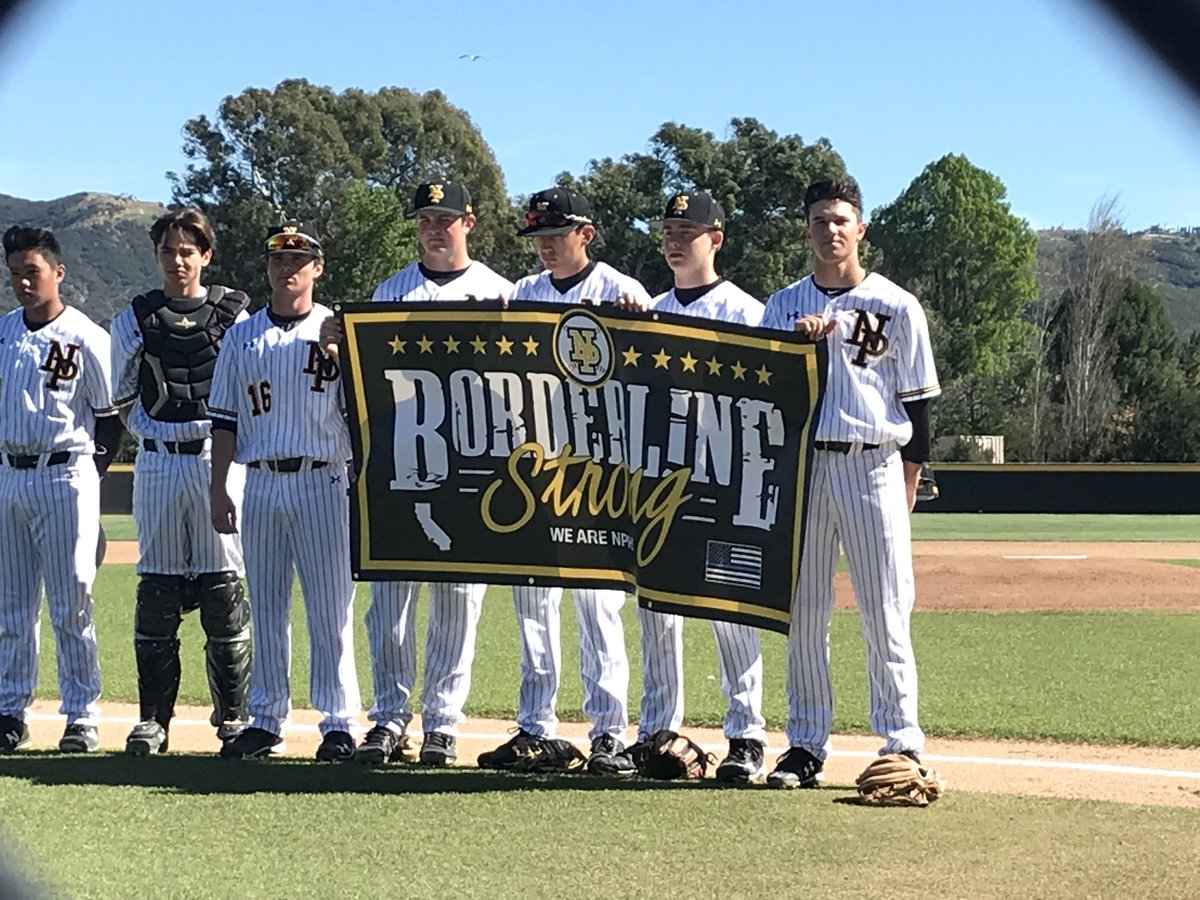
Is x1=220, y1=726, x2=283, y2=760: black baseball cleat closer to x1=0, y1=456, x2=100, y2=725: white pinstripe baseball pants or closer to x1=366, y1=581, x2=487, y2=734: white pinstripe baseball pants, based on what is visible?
x1=366, y1=581, x2=487, y2=734: white pinstripe baseball pants

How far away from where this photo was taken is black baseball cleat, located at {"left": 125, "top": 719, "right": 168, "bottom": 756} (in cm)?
564

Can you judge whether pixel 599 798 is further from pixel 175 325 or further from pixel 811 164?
pixel 811 164

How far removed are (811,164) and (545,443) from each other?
1783 inches

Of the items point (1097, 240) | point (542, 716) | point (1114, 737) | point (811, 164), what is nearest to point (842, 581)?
point (1114, 737)

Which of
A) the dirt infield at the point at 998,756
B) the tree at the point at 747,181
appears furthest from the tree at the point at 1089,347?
the dirt infield at the point at 998,756

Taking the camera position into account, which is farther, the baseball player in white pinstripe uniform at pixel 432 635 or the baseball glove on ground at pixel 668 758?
the baseball player in white pinstripe uniform at pixel 432 635

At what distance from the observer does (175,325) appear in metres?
5.76

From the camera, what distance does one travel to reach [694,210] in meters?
5.16

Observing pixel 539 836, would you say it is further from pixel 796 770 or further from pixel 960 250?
pixel 960 250

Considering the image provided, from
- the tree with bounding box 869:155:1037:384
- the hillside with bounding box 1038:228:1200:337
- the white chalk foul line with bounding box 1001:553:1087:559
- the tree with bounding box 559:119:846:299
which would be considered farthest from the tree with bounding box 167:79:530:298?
the hillside with bounding box 1038:228:1200:337

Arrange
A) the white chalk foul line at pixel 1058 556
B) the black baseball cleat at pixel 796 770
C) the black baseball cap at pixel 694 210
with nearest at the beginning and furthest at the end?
1. the black baseball cleat at pixel 796 770
2. the black baseball cap at pixel 694 210
3. the white chalk foul line at pixel 1058 556

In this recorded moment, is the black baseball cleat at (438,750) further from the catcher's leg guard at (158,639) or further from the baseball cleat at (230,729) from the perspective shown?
the catcher's leg guard at (158,639)

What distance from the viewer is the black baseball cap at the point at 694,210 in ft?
16.9

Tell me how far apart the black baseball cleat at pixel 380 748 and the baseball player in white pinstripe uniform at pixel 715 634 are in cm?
85
